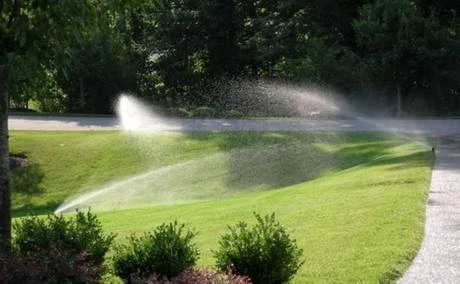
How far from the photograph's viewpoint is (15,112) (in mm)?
26172

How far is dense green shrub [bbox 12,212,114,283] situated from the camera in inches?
197

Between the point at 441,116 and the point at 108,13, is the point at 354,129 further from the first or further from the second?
the point at 108,13

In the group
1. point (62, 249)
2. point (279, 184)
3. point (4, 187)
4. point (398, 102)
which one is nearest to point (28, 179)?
point (279, 184)

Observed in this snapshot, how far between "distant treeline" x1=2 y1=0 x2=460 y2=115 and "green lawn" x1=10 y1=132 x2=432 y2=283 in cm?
317

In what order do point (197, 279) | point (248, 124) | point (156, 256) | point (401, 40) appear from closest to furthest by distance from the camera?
point (197, 279), point (156, 256), point (248, 124), point (401, 40)

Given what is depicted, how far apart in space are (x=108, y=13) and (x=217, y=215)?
522cm

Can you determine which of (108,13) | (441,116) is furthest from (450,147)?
(108,13)

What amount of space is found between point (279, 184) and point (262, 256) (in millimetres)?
9641

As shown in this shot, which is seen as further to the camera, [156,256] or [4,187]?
[4,187]

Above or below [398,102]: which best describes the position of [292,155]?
below

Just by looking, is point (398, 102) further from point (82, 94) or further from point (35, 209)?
point (35, 209)

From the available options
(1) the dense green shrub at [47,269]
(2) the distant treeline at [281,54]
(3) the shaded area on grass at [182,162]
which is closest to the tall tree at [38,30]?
(1) the dense green shrub at [47,269]

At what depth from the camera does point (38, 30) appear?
4.76 metres

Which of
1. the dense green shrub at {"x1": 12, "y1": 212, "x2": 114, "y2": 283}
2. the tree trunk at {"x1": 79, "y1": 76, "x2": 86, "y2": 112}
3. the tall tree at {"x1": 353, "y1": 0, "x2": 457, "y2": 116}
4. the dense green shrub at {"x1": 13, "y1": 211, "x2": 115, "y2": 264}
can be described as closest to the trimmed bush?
the dense green shrub at {"x1": 12, "y1": 212, "x2": 114, "y2": 283}
